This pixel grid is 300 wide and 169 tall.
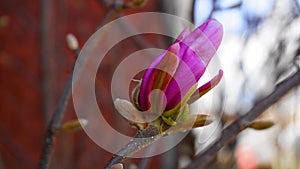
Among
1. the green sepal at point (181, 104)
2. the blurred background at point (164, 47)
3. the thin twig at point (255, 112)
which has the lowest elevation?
the blurred background at point (164, 47)

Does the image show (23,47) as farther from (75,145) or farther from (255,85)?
(255,85)

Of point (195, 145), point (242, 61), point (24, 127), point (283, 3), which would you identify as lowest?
point (24, 127)

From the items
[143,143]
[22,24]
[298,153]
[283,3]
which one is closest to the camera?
[143,143]

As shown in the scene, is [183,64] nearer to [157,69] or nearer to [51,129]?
[157,69]

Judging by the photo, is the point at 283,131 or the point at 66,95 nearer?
the point at 66,95

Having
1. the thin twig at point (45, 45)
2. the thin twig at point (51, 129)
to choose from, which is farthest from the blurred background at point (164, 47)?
the thin twig at point (51, 129)

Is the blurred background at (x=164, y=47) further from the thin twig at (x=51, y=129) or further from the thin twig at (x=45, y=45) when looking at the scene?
the thin twig at (x=51, y=129)

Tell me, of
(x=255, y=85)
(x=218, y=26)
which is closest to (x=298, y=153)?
(x=255, y=85)

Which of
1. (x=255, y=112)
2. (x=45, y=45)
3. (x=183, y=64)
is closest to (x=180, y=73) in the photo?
(x=183, y=64)

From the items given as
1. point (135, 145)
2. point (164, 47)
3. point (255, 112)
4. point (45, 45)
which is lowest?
point (164, 47)
